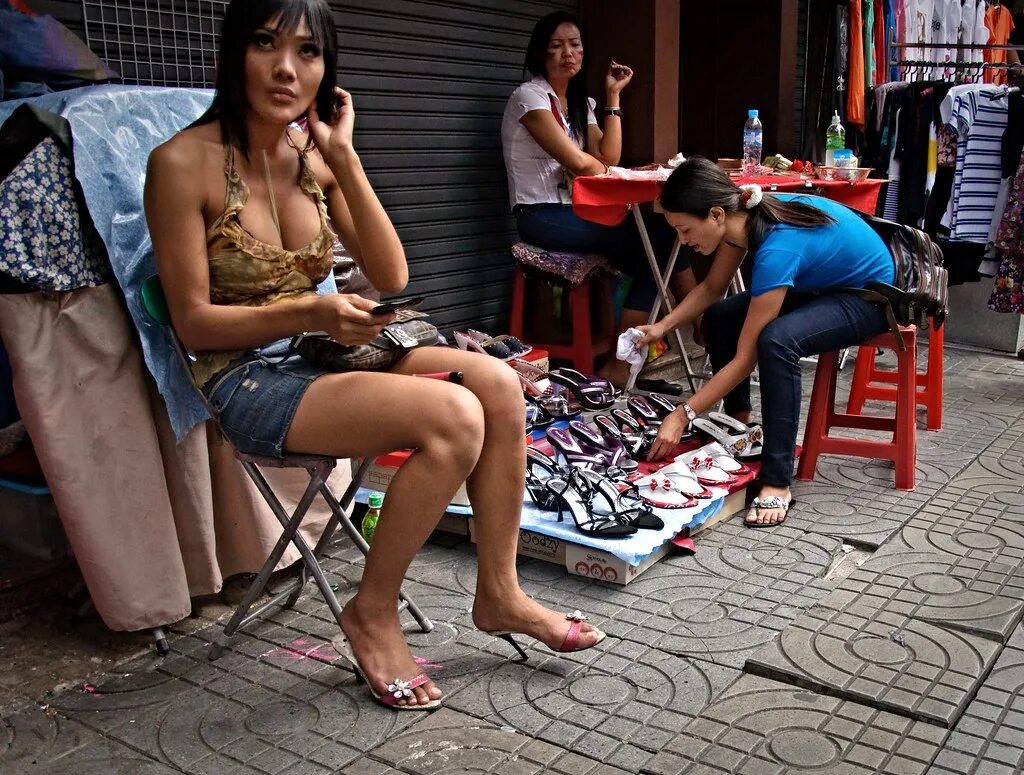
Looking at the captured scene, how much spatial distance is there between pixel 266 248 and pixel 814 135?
22.1ft

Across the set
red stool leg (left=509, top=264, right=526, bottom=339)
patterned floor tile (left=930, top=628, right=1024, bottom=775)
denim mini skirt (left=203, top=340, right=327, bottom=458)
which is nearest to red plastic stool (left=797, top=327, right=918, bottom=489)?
patterned floor tile (left=930, top=628, right=1024, bottom=775)

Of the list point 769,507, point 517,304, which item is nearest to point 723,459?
point 769,507

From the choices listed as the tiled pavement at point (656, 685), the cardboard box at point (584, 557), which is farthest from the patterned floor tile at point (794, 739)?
the cardboard box at point (584, 557)

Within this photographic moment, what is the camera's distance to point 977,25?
10.0 meters

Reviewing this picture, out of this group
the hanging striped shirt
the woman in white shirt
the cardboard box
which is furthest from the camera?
the hanging striped shirt

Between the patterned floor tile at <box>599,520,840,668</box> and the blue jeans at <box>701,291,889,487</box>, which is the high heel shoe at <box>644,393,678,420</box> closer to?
the blue jeans at <box>701,291,889,487</box>

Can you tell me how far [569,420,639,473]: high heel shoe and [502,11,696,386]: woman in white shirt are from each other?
1362 millimetres

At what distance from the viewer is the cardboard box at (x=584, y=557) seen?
346 cm

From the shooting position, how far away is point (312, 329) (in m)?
2.64

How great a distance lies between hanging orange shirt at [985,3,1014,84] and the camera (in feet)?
32.9

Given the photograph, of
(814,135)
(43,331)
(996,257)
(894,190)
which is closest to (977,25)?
(814,135)

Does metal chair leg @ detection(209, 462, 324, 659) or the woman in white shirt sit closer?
metal chair leg @ detection(209, 462, 324, 659)

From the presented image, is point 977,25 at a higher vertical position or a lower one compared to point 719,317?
higher

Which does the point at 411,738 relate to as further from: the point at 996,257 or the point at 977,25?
the point at 977,25
